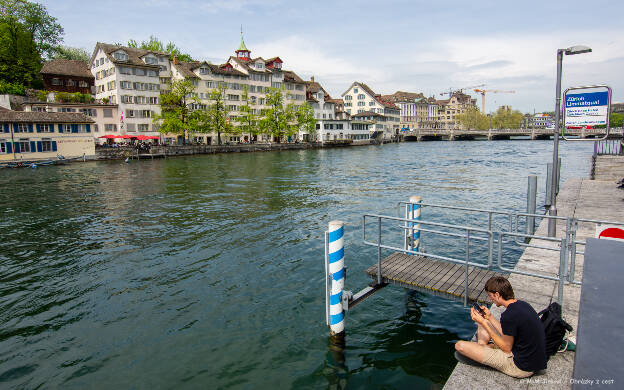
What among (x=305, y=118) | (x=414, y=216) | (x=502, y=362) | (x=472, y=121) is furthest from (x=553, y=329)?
(x=472, y=121)

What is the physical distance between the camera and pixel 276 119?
100 m

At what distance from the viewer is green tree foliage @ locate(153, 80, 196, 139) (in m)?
78.3

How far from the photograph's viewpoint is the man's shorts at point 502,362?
550 cm

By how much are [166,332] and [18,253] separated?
1032 cm

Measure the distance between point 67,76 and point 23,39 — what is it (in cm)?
1023

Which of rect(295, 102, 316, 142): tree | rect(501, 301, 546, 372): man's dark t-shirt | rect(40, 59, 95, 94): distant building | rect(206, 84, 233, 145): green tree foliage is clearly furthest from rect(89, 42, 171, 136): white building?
rect(501, 301, 546, 372): man's dark t-shirt

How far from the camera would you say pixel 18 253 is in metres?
16.0

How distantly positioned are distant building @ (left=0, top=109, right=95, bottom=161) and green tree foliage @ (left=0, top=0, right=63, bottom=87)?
2693 centimetres

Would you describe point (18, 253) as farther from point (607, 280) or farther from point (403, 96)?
point (403, 96)

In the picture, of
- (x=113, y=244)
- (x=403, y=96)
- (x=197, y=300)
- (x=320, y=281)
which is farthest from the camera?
(x=403, y=96)

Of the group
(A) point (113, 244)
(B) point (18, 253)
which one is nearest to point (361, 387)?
(A) point (113, 244)

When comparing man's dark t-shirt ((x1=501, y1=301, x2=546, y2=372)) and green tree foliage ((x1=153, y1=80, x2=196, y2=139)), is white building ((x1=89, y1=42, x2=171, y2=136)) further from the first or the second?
man's dark t-shirt ((x1=501, y1=301, x2=546, y2=372))

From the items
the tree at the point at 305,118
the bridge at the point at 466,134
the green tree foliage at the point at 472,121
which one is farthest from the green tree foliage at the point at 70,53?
the green tree foliage at the point at 472,121

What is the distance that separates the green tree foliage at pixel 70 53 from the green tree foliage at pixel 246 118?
4788cm
